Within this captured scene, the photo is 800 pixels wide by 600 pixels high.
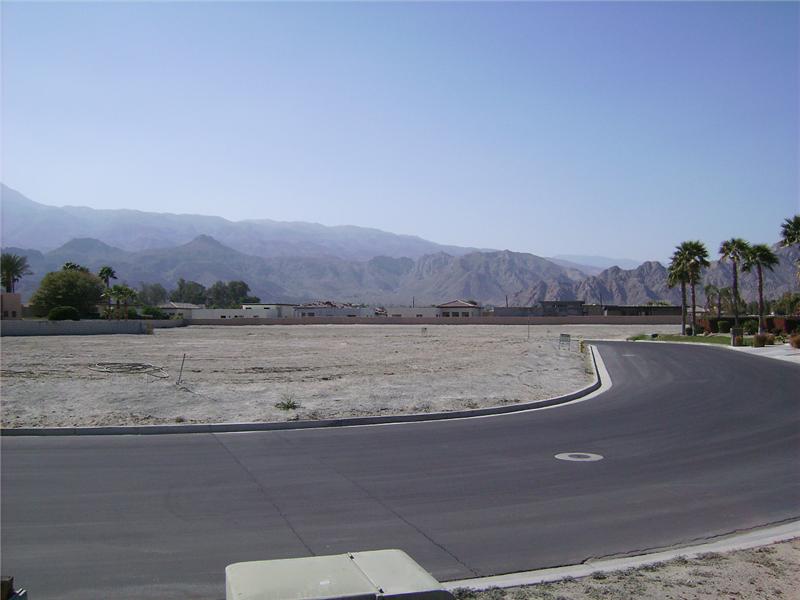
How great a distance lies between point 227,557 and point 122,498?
2.91m

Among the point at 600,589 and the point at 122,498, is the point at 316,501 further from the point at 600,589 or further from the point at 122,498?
the point at 600,589

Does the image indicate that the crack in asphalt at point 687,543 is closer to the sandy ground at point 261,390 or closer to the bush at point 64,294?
the sandy ground at point 261,390

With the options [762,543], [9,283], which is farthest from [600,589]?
[9,283]

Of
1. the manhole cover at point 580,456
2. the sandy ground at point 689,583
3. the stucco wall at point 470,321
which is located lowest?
the manhole cover at point 580,456

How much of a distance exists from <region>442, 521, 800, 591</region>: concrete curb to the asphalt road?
0.20 m

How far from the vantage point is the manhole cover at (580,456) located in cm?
1201

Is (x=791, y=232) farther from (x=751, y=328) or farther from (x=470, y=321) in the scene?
(x=470, y=321)

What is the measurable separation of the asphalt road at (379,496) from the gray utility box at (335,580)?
1.80 meters

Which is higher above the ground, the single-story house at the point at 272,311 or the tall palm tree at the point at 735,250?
the tall palm tree at the point at 735,250

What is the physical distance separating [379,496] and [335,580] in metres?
4.85

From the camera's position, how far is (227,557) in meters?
7.08

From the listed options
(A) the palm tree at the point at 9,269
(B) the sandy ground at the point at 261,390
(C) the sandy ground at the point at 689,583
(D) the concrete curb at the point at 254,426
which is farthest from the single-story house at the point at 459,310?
(C) the sandy ground at the point at 689,583

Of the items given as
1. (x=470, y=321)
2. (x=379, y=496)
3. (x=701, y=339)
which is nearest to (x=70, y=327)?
(x=470, y=321)

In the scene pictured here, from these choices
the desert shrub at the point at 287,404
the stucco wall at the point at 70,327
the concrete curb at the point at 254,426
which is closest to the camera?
the concrete curb at the point at 254,426
